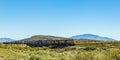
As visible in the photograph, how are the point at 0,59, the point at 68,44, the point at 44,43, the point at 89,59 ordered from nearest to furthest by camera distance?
1. the point at 89,59
2. the point at 0,59
3. the point at 68,44
4. the point at 44,43

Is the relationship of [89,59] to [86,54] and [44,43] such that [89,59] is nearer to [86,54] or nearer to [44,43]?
[86,54]

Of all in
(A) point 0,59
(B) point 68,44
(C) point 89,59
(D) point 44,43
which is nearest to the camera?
(C) point 89,59

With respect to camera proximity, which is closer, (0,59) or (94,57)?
(94,57)

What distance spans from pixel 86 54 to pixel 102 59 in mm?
1383

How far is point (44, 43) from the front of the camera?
90.9 m

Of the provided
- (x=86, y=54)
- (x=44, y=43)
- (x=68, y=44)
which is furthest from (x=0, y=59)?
(x=44, y=43)

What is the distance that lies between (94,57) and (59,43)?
59.9 meters

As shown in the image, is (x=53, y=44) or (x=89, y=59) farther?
(x=53, y=44)

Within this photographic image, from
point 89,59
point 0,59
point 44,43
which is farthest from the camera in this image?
point 44,43

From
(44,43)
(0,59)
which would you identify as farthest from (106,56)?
(44,43)

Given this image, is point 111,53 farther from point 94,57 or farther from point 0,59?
point 0,59

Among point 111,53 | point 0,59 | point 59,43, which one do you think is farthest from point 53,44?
point 111,53

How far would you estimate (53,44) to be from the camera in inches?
3408

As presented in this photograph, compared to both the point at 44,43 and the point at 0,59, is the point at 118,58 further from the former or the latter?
the point at 44,43
